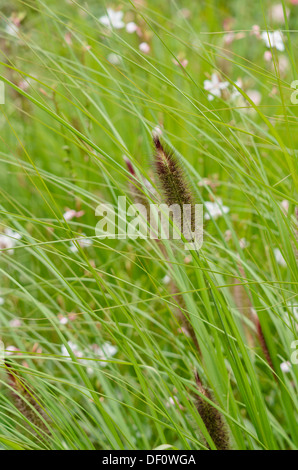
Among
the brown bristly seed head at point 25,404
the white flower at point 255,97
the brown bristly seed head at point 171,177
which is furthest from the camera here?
the white flower at point 255,97

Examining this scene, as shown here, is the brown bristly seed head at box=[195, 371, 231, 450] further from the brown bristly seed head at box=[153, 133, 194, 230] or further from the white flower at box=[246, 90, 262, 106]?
the white flower at box=[246, 90, 262, 106]

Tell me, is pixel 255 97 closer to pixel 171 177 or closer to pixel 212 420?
pixel 171 177

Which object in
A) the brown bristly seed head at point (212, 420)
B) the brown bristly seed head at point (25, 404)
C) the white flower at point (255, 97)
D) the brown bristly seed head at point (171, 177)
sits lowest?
the brown bristly seed head at point (212, 420)

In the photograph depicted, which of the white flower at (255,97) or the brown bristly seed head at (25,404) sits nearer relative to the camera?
the brown bristly seed head at (25,404)

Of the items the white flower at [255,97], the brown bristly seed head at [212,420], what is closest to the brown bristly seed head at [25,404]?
the brown bristly seed head at [212,420]

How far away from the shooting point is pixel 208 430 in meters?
1.34

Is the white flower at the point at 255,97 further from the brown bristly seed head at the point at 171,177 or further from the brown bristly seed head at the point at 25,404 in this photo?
the brown bristly seed head at the point at 25,404

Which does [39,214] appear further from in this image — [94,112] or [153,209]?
[153,209]

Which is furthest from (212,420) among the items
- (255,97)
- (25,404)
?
(255,97)

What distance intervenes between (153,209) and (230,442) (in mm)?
612

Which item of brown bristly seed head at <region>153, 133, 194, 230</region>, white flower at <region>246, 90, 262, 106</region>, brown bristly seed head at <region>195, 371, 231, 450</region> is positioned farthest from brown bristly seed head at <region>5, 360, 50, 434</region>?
white flower at <region>246, 90, 262, 106</region>

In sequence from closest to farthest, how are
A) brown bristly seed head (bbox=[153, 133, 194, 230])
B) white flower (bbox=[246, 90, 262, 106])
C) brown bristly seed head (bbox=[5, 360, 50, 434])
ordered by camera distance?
brown bristly seed head (bbox=[153, 133, 194, 230])
brown bristly seed head (bbox=[5, 360, 50, 434])
white flower (bbox=[246, 90, 262, 106])

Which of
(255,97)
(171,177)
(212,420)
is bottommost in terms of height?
(212,420)
